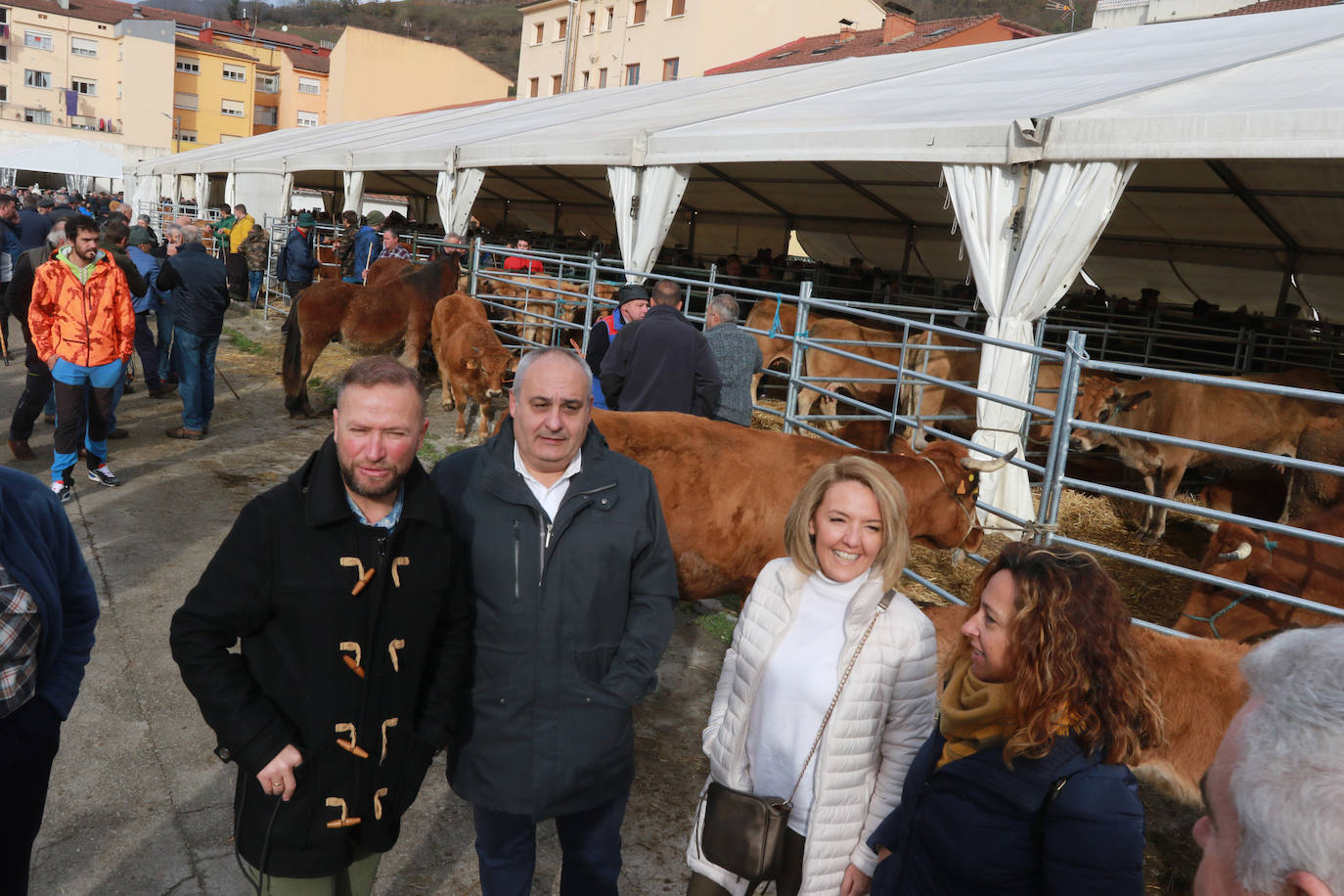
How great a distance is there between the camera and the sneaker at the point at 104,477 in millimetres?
6609

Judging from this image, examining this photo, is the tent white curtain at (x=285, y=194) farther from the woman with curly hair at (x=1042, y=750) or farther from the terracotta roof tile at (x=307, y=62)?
the terracotta roof tile at (x=307, y=62)

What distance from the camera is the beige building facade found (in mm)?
52469

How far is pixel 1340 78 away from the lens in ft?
20.0

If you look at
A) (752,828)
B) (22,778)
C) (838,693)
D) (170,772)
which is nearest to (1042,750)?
(838,693)

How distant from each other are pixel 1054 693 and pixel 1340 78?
20.7ft

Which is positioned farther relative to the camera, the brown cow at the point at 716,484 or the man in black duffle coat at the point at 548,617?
the brown cow at the point at 716,484

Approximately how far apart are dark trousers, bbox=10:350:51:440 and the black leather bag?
6736 mm

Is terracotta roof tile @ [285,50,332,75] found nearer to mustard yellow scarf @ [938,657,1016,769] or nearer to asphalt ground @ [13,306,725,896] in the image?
asphalt ground @ [13,306,725,896]

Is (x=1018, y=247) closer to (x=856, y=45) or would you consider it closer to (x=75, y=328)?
(x=75, y=328)

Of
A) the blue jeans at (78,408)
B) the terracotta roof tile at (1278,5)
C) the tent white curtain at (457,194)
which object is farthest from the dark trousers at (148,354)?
the terracotta roof tile at (1278,5)

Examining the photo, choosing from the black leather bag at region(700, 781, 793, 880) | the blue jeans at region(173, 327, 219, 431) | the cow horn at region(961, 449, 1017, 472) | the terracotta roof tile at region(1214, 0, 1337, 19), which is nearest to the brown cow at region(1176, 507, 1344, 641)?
the cow horn at region(961, 449, 1017, 472)

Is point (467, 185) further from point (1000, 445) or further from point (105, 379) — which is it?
point (1000, 445)

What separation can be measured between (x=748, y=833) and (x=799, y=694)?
33 centimetres

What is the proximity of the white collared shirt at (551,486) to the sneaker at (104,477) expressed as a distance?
547 centimetres
